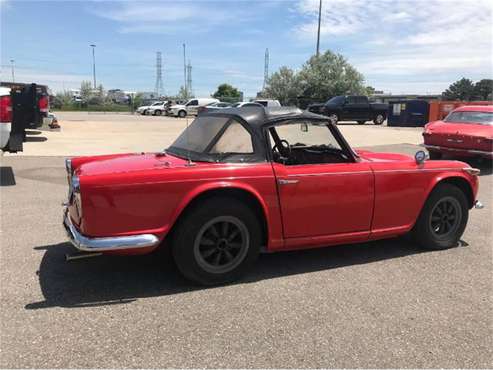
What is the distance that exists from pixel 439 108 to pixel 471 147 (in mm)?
18492

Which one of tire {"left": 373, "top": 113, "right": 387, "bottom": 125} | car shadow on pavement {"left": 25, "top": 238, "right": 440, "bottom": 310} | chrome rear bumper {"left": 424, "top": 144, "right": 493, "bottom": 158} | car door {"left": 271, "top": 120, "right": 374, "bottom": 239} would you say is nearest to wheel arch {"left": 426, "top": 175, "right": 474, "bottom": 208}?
car shadow on pavement {"left": 25, "top": 238, "right": 440, "bottom": 310}

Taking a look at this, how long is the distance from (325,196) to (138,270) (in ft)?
5.83

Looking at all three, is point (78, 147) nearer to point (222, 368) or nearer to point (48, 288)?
point (48, 288)

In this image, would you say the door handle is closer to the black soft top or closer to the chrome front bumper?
the black soft top

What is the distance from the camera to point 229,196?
3.87 metres

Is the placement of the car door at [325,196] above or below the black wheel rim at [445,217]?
above

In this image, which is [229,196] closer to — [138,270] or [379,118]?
[138,270]

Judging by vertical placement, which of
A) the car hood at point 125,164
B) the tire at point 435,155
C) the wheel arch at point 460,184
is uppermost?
the car hood at point 125,164

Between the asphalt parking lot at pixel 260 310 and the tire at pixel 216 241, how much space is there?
14cm

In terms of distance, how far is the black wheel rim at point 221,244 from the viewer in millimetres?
3771

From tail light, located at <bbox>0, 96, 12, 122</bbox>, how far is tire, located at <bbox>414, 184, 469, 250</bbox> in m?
6.70

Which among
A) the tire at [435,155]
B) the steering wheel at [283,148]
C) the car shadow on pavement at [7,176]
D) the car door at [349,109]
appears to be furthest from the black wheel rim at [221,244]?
the car door at [349,109]

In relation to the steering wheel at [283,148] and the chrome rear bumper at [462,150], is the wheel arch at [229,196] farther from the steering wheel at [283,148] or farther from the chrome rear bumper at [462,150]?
the chrome rear bumper at [462,150]

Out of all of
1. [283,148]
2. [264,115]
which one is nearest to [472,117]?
[283,148]
